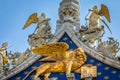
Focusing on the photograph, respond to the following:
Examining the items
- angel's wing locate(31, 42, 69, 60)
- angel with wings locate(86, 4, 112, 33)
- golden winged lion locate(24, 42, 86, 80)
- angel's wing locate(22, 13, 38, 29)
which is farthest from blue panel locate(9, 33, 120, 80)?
angel's wing locate(22, 13, 38, 29)

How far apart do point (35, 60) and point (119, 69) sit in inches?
105

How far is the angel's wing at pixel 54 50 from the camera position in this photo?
1562 cm

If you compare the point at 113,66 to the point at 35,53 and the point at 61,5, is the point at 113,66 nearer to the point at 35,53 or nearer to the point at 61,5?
the point at 35,53

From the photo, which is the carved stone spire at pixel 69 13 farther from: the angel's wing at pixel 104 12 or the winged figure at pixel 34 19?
the angel's wing at pixel 104 12

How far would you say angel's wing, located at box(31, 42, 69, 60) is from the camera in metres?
15.6

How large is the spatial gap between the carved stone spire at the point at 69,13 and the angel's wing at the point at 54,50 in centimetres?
145

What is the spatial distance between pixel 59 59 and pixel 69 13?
7.93 feet

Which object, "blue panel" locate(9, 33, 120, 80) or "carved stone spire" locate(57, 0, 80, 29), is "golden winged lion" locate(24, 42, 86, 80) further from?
"carved stone spire" locate(57, 0, 80, 29)

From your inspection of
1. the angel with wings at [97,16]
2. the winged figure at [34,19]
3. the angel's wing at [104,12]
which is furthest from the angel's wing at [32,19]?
the angel's wing at [104,12]

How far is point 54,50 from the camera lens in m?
15.7

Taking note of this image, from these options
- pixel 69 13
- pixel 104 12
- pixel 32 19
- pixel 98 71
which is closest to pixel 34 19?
pixel 32 19

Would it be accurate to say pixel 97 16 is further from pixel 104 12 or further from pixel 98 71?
pixel 98 71

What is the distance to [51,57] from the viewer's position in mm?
15703

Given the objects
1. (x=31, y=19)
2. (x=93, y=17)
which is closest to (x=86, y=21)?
(x=93, y=17)
